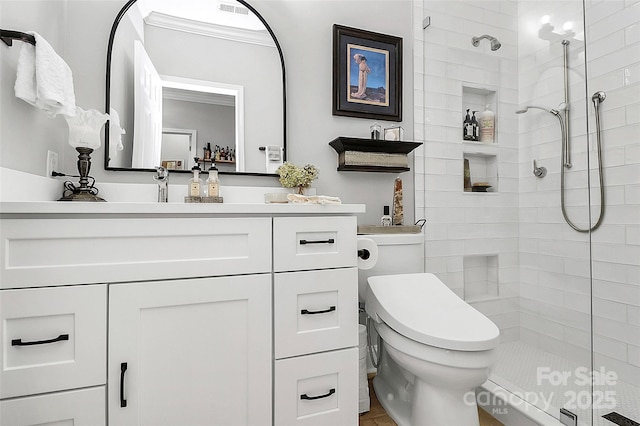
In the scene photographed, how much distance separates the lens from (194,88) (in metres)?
1.57

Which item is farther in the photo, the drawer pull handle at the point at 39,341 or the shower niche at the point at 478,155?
the shower niche at the point at 478,155

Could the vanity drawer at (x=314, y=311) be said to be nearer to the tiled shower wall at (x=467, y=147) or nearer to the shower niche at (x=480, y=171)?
the tiled shower wall at (x=467, y=147)

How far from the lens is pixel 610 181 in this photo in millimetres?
1582

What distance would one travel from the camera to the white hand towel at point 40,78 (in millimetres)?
999

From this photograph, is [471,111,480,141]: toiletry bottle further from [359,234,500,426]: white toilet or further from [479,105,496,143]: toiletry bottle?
[359,234,500,426]: white toilet

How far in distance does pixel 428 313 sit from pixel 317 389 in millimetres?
490

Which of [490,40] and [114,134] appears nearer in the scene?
[114,134]

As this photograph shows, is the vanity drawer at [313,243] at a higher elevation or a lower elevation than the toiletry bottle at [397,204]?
lower

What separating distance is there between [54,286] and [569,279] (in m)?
2.11

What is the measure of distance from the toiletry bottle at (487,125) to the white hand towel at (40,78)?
2.07m

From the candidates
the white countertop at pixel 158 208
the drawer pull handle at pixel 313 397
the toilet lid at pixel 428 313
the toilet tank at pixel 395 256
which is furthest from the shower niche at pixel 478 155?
the drawer pull handle at pixel 313 397

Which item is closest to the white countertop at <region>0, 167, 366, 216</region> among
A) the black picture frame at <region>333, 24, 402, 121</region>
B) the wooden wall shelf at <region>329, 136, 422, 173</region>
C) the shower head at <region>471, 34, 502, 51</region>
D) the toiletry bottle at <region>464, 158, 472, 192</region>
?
the wooden wall shelf at <region>329, 136, 422, 173</region>

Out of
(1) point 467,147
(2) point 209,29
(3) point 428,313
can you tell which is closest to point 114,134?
(2) point 209,29

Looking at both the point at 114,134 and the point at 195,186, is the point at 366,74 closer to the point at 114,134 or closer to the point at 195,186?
the point at 195,186
